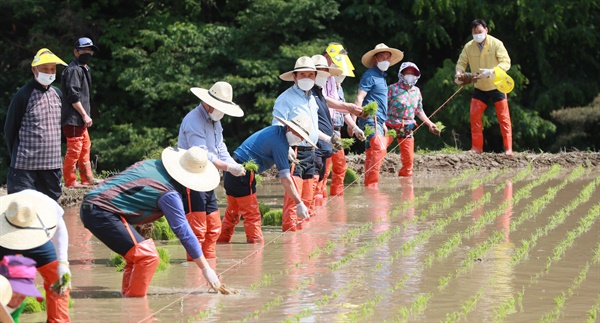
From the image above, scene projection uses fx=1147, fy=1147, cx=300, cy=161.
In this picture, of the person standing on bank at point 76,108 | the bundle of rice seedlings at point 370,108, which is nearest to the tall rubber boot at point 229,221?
the person standing on bank at point 76,108

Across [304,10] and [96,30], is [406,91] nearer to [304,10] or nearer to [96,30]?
[304,10]

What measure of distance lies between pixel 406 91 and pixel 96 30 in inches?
449

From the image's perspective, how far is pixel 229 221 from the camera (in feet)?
39.4

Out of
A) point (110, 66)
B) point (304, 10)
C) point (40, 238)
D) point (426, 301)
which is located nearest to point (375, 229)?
point (426, 301)

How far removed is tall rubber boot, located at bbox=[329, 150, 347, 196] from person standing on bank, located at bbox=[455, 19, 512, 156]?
2895 mm

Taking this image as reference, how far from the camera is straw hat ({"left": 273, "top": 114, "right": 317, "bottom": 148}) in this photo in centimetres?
1146

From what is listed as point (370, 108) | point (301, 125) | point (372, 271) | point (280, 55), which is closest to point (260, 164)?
point (301, 125)

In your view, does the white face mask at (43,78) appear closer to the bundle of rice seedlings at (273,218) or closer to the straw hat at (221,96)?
the straw hat at (221,96)

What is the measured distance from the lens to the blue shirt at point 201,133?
36.0 feet

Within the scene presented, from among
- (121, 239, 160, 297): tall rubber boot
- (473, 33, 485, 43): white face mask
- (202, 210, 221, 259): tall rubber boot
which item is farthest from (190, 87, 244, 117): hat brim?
(473, 33, 485, 43): white face mask

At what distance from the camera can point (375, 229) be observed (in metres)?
12.6

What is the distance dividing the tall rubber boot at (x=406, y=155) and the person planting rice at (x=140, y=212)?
24.4ft

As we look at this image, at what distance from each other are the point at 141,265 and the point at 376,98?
6936 mm

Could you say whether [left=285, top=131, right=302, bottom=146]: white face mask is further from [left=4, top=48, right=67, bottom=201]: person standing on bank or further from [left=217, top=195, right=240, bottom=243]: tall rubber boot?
[left=4, top=48, right=67, bottom=201]: person standing on bank
